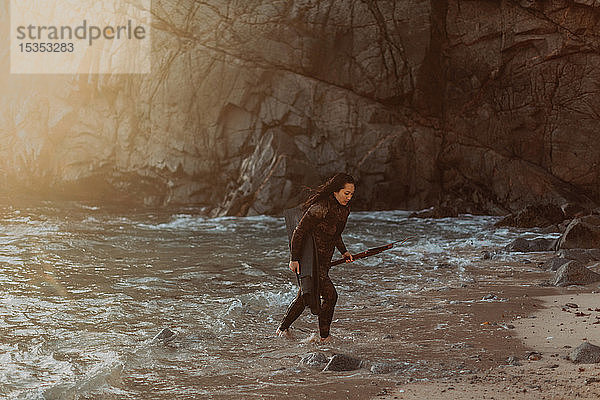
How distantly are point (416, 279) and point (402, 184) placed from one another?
11.4 m

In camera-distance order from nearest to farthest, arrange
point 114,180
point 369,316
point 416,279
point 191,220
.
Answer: point 369,316, point 416,279, point 191,220, point 114,180

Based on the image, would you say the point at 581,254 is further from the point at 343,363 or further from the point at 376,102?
the point at 376,102

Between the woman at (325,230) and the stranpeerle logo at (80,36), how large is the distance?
17729 mm

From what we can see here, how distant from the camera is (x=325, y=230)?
711 centimetres

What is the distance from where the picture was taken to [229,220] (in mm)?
19844

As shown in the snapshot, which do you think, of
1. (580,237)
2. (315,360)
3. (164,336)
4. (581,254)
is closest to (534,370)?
(315,360)

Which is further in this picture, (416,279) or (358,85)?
(358,85)

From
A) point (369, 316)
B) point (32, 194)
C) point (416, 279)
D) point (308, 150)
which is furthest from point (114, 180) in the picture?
point (369, 316)

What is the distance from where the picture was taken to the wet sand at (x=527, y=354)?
4859mm

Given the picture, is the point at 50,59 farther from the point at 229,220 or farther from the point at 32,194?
the point at 229,220

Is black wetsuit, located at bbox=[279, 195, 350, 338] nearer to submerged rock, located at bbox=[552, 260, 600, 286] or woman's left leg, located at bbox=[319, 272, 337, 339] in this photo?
woman's left leg, located at bbox=[319, 272, 337, 339]

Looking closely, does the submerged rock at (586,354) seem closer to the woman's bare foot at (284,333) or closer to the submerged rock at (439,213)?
the woman's bare foot at (284,333)

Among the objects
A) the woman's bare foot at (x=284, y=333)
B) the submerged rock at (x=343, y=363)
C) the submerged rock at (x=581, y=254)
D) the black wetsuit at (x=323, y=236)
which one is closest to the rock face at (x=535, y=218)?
the submerged rock at (x=581, y=254)

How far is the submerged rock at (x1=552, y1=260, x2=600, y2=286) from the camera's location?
9.06m
